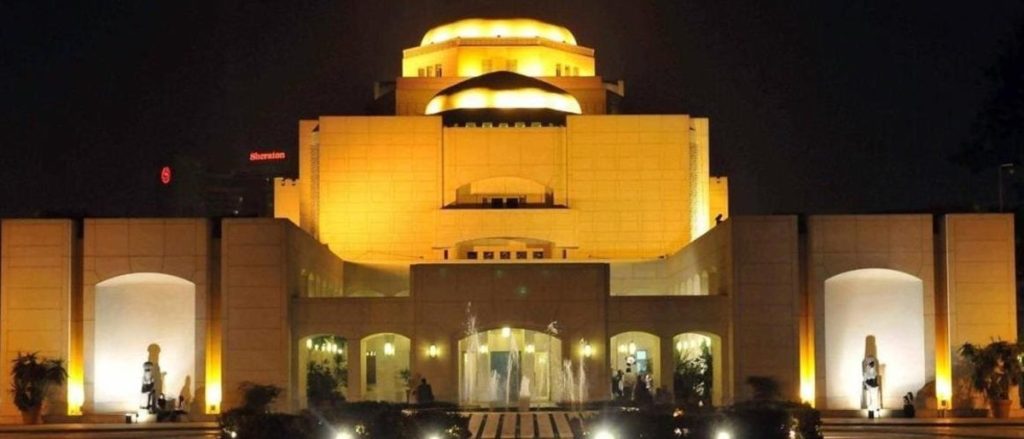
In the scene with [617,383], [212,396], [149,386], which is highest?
[149,386]

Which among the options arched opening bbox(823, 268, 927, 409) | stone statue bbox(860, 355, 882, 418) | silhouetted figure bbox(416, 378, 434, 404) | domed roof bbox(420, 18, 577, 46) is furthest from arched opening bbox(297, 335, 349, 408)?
domed roof bbox(420, 18, 577, 46)

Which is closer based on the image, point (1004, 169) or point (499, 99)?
point (1004, 169)

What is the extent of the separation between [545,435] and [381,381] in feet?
53.2

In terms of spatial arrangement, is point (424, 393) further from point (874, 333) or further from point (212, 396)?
point (874, 333)

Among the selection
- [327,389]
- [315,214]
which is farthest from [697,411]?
[315,214]

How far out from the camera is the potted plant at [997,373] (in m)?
39.3

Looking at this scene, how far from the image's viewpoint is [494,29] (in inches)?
2507

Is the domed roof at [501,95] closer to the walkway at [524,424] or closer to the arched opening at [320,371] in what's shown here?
the arched opening at [320,371]

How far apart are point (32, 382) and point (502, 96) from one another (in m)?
24.2

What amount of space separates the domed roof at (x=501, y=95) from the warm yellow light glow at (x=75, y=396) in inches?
854

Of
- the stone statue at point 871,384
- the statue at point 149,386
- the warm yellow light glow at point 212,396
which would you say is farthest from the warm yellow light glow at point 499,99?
the stone statue at point 871,384

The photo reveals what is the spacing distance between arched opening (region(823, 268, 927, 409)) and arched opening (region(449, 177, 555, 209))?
16.9 metres

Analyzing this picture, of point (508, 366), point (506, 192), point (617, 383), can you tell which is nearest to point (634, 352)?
point (617, 383)

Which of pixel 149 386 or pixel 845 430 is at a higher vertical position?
pixel 149 386
